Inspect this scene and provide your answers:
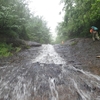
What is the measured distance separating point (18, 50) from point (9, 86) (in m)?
6.79

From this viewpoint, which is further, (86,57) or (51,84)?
(86,57)

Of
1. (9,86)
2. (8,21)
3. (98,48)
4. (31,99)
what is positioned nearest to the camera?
(31,99)

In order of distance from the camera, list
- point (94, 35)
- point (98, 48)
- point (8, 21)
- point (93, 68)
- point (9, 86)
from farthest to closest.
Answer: point (94, 35), point (8, 21), point (98, 48), point (93, 68), point (9, 86)

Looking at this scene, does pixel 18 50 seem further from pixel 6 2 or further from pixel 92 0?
pixel 92 0

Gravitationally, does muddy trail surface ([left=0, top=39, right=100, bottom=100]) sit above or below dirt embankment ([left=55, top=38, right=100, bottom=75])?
above

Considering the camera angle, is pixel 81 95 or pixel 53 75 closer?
pixel 81 95

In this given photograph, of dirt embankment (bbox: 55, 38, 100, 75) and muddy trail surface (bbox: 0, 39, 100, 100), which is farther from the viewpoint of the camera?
dirt embankment (bbox: 55, 38, 100, 75)

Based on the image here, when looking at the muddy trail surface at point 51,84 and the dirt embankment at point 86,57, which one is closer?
the muddy trail surface at point 51,84

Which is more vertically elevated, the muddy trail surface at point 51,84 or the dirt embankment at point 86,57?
the muddy trail surface at point 51,84

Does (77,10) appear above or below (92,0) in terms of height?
below

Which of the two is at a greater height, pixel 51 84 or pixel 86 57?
pixel 51 84

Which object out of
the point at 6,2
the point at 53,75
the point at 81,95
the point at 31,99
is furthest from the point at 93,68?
the point at 6,2

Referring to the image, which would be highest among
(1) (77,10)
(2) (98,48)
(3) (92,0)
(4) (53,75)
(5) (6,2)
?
(5) (6,2)

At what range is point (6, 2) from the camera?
12.6 metres
